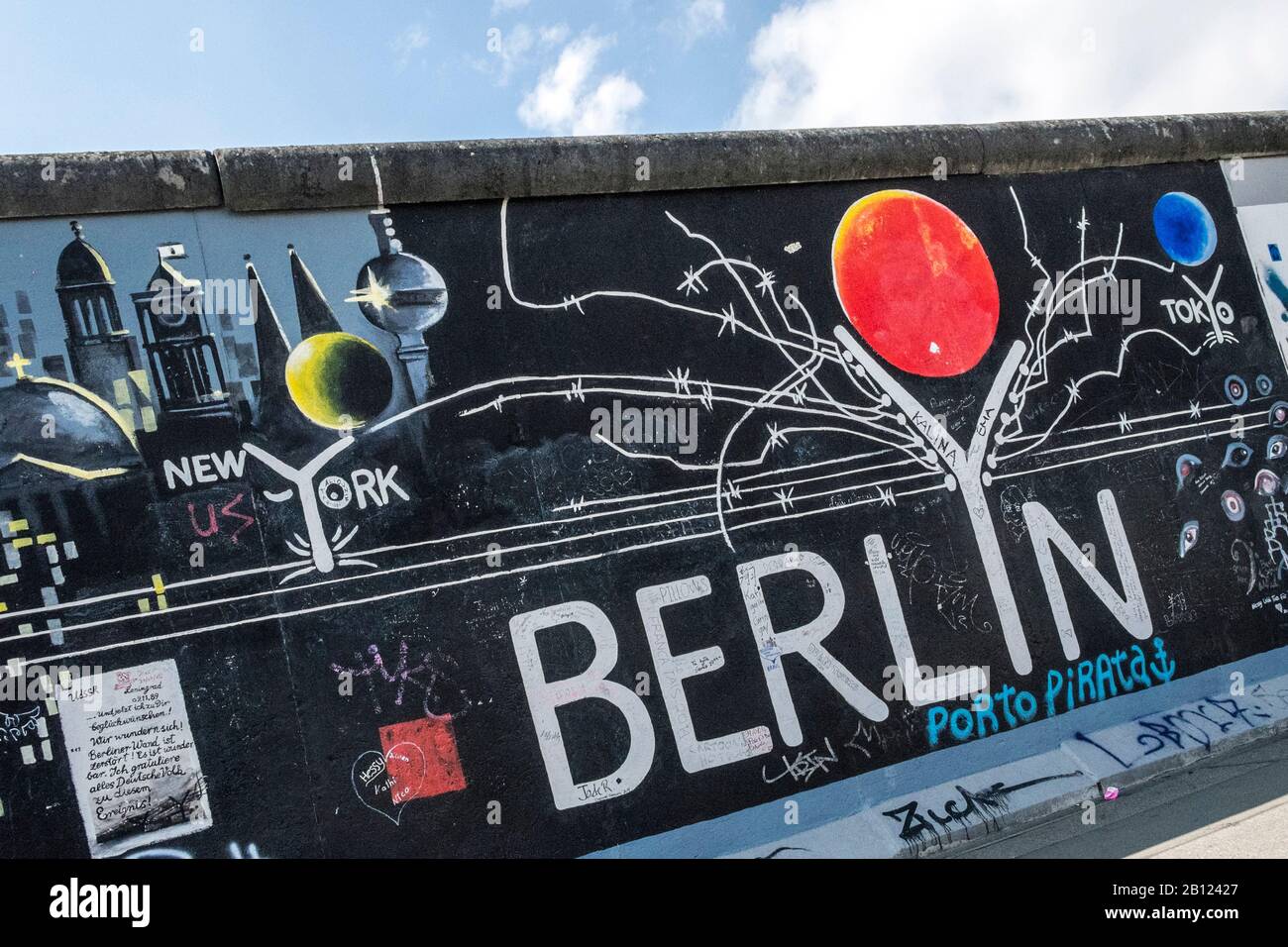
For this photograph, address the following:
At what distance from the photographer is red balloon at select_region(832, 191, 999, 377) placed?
660cm

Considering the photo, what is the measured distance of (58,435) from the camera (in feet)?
15.5

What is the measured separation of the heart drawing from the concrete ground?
2924 millimetres

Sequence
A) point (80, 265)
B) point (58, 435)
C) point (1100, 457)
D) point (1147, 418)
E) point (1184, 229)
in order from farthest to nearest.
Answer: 1. point (1184, 229)
2. point (1147, 418)
3. point (1100, 457)
4. point (80, 265)
5. point (58, 435)

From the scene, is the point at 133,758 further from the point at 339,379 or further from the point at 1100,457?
the point at 1100,457

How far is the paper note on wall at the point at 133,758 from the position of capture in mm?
4539

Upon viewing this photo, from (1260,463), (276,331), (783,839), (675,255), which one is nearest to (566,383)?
(675,255)

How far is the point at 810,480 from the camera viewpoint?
20.1ft

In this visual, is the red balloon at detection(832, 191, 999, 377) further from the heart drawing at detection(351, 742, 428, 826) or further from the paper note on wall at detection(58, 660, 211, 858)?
the paper note on wall at detection(58, 660, 211, 858)

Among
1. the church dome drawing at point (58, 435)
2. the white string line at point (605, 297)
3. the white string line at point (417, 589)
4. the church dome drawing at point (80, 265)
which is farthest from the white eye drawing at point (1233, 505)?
the church dome drawing at point (80, 265)

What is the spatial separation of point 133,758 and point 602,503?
2.58 m

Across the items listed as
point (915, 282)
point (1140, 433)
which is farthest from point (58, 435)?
point (1140, 433)

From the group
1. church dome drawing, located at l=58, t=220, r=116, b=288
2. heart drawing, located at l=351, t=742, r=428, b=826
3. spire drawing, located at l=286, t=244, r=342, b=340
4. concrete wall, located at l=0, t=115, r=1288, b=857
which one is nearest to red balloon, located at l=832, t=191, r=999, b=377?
concrete wall, located at l=0, t=115, r=1288, b=857

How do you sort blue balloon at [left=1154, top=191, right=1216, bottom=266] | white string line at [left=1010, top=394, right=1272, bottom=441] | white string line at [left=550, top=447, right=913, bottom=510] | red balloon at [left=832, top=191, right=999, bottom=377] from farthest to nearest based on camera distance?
blue balloon at [left=1154, top=191, right=1216, bottom=266] → white string line at [left=1010, top=394, right=1272, bottom=441] → red balloon at [left=832, top=191, right=999, bottom=377] → white string line at [left=550, top=447, right=913, bottom=510]
